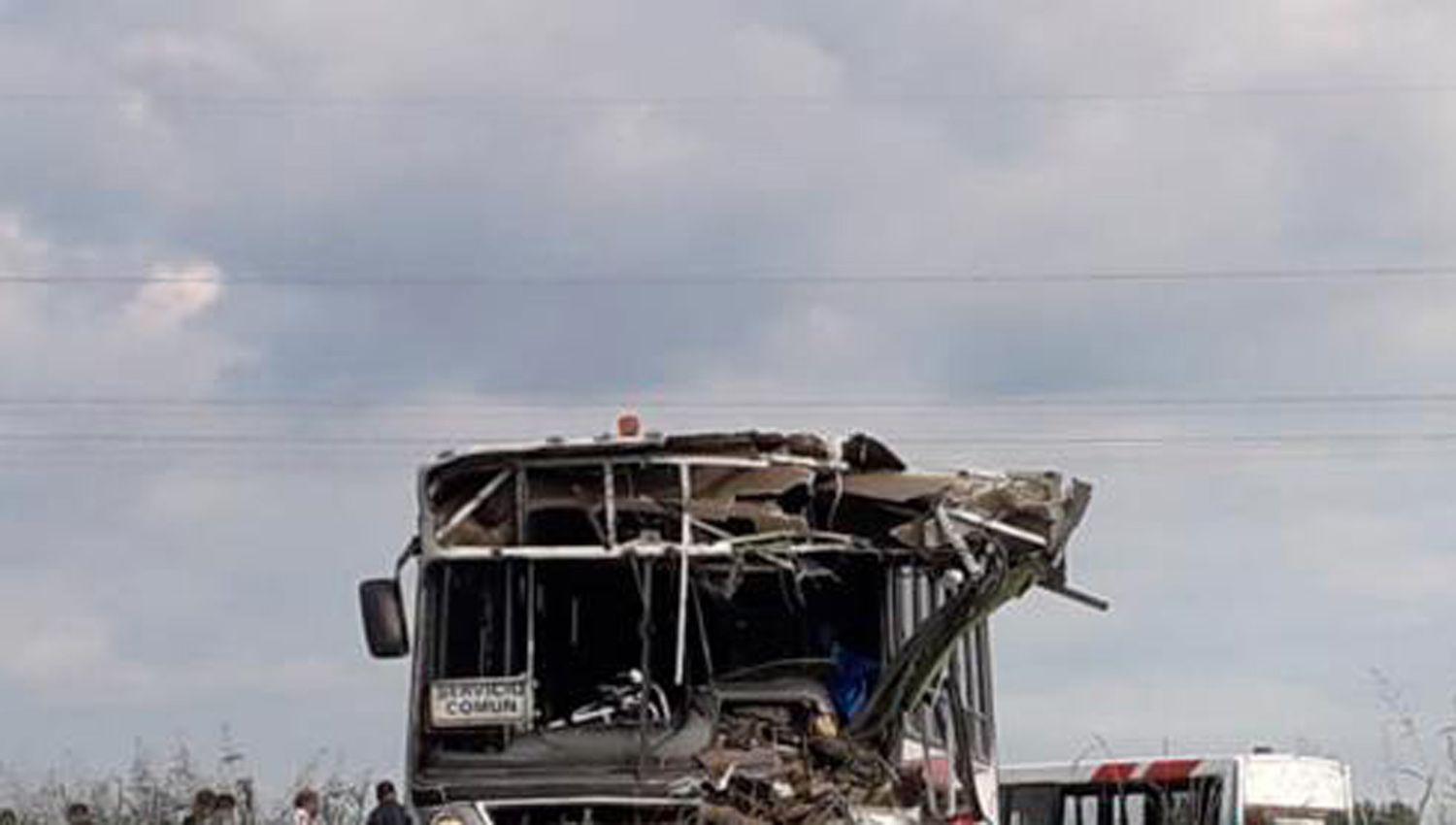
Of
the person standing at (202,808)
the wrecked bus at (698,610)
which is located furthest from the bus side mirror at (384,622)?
the person standing at (202,808)

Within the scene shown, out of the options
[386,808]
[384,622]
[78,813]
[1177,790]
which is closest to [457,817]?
[384,622]

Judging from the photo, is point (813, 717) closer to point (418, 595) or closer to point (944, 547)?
point (944, 547)

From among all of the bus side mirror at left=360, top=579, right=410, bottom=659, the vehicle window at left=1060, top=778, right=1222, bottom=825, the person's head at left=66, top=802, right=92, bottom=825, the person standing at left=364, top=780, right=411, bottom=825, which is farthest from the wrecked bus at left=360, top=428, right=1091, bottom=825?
the vehicle window at left=1060, top=778, right=1222, bottom=825

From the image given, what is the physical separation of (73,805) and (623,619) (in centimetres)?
849

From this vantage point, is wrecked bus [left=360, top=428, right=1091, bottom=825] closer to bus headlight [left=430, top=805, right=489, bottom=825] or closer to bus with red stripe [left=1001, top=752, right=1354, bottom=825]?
bus headlight [left=430, top=805, right=489, bottom=825]

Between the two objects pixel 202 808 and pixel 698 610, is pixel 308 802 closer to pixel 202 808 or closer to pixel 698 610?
pixel 202 808

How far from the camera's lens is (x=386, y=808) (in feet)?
48.3

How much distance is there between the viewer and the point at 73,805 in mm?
19734

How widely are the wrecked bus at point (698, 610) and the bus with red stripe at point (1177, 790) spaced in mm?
11227

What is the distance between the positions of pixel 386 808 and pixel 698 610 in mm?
3056

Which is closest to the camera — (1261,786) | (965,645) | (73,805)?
(965,645)

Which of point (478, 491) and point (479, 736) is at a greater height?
point (478, 491)

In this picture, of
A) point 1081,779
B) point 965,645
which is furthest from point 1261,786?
point 965,645

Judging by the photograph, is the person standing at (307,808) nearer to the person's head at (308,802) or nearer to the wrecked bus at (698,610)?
the person's head at (308,802)
